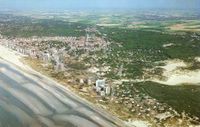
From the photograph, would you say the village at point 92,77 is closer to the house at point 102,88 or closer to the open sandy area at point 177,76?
the house at point 102,88

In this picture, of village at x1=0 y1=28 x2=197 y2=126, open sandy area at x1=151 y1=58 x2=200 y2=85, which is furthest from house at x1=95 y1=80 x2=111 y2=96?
open sandy area at x1=151 y1=58 x2=200 y2=85

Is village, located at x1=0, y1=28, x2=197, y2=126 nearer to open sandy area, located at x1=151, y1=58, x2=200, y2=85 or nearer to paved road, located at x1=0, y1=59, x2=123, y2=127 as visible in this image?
paved road, located at x1=0, y1=59, x2=123, y2=127

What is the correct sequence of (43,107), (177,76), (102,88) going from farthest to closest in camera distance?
(177,76) < (102,88) < (43,107)

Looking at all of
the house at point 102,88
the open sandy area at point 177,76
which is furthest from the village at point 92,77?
the open sandy area at point 177,76

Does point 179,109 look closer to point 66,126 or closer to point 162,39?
point 66,126

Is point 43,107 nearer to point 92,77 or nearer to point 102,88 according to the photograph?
point 102,88

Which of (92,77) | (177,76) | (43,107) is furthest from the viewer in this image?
(177,76)

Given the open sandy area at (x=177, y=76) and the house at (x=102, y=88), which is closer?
the house at (x=102, y=88)

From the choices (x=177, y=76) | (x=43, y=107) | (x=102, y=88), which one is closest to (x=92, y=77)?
(x=102, y=88)

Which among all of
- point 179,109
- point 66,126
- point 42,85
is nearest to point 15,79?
point 42,85
